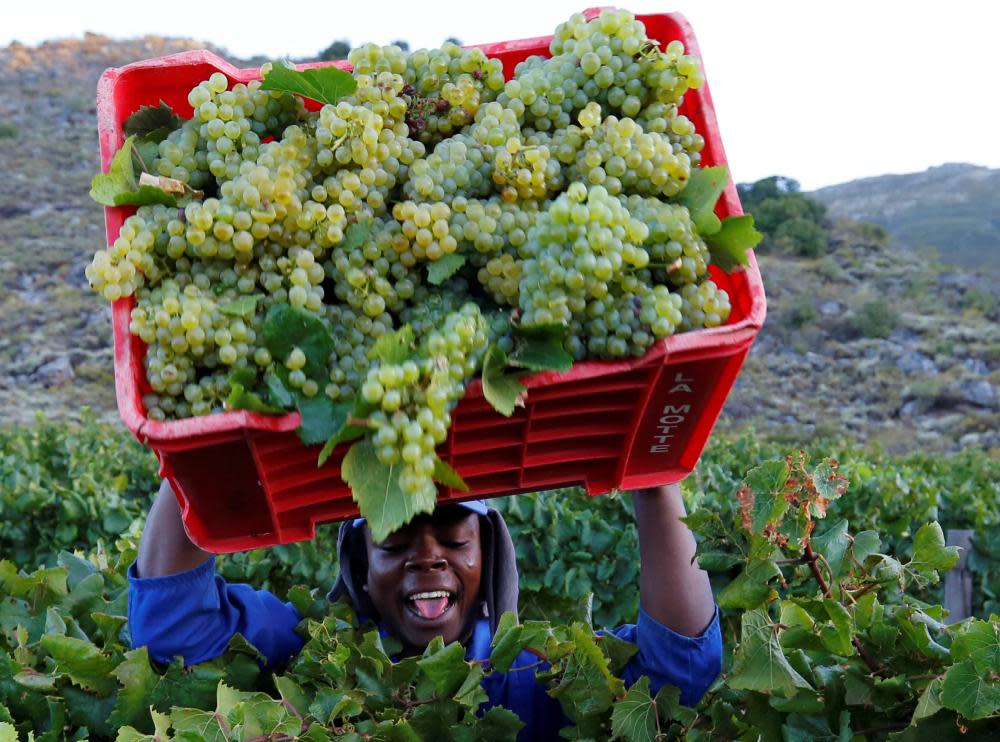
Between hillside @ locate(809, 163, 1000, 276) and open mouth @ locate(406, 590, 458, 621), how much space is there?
33.9 meters

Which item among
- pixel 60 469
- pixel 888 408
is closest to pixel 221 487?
pixel 60 469

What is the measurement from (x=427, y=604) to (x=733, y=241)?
53.0 inches

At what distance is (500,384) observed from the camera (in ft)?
5.74

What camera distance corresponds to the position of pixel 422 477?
5.46 feet

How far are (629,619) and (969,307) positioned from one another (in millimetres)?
27748

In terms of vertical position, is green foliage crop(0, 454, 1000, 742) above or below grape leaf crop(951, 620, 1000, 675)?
below

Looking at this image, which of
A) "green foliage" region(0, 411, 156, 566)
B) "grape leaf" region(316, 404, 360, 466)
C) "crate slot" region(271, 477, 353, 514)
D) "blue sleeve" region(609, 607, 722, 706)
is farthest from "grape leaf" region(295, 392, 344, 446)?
"green foliage" region(0, 411, 156, 566)

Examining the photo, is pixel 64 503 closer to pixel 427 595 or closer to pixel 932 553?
pixel 427 595

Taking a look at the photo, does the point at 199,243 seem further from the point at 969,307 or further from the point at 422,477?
the point at 969,307

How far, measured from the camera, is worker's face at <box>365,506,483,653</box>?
9.22 ft

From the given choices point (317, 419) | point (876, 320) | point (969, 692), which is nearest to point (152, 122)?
point (317, 419)

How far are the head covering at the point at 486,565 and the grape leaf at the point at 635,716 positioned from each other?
896 mm

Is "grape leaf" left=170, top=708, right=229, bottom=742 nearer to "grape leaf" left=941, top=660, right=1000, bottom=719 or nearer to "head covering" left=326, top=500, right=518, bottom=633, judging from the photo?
"head covering" left=326, top=500, right=518, bottom=633

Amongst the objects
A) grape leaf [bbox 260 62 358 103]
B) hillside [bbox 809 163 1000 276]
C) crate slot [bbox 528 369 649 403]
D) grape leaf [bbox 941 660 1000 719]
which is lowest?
hillside [bbox 809 163 1000 276]
